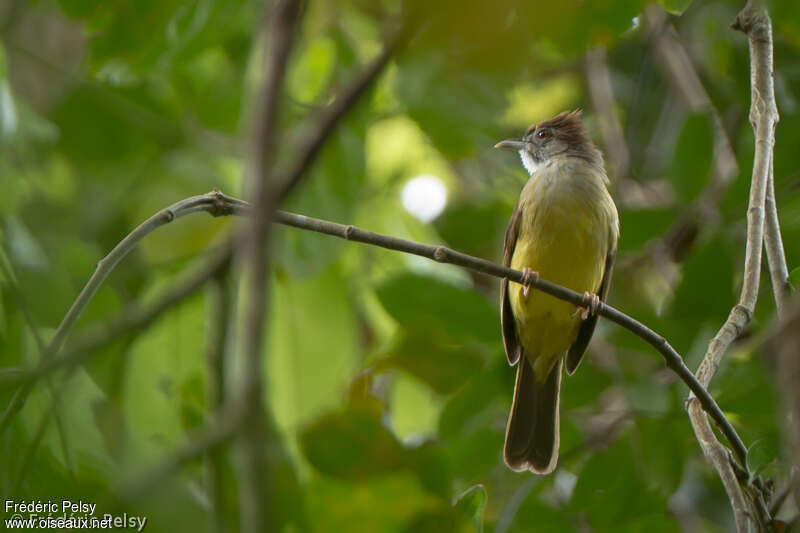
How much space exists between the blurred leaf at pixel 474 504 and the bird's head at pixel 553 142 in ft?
9.11

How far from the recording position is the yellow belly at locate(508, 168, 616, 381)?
398cm

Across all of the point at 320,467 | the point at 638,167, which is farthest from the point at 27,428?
the point at 638,167

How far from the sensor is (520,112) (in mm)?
6402

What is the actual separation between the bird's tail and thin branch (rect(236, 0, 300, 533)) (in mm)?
2543

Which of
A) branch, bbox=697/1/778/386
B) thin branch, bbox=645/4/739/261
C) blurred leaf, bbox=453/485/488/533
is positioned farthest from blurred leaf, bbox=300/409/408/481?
thin branch, bbox=645/4/739/261

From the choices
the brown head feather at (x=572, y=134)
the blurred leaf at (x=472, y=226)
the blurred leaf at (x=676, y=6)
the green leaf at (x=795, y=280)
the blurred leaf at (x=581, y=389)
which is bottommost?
the green leaf at (x=795, y=280)

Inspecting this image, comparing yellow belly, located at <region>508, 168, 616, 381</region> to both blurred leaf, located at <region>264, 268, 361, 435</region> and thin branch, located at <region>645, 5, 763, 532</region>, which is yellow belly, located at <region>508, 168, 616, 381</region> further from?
blurred leaf, located at <region>264, 268, 361, 435</region>

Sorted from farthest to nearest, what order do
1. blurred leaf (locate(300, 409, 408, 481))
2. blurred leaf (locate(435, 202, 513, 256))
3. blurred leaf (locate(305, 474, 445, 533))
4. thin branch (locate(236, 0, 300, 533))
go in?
blurred leaf (locate(435, 202, 513, 256)) < blurred leaf (locate(300, 409, 408, 481)) < blurred leaf (locate(305, 474, 445, 533)) < thin branch (locate(236, 0, 300, 533))

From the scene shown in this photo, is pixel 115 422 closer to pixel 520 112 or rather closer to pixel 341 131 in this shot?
pixel 341 131

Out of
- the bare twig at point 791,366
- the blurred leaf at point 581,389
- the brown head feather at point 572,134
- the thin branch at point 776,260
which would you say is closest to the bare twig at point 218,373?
the bare twig at point 791,366

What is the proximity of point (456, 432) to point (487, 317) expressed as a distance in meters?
0.42

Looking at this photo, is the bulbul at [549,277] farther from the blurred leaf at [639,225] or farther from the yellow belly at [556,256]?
the blurred leaf at [639,225]

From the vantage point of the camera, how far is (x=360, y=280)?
13.8 ft

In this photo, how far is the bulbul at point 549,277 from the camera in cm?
386
